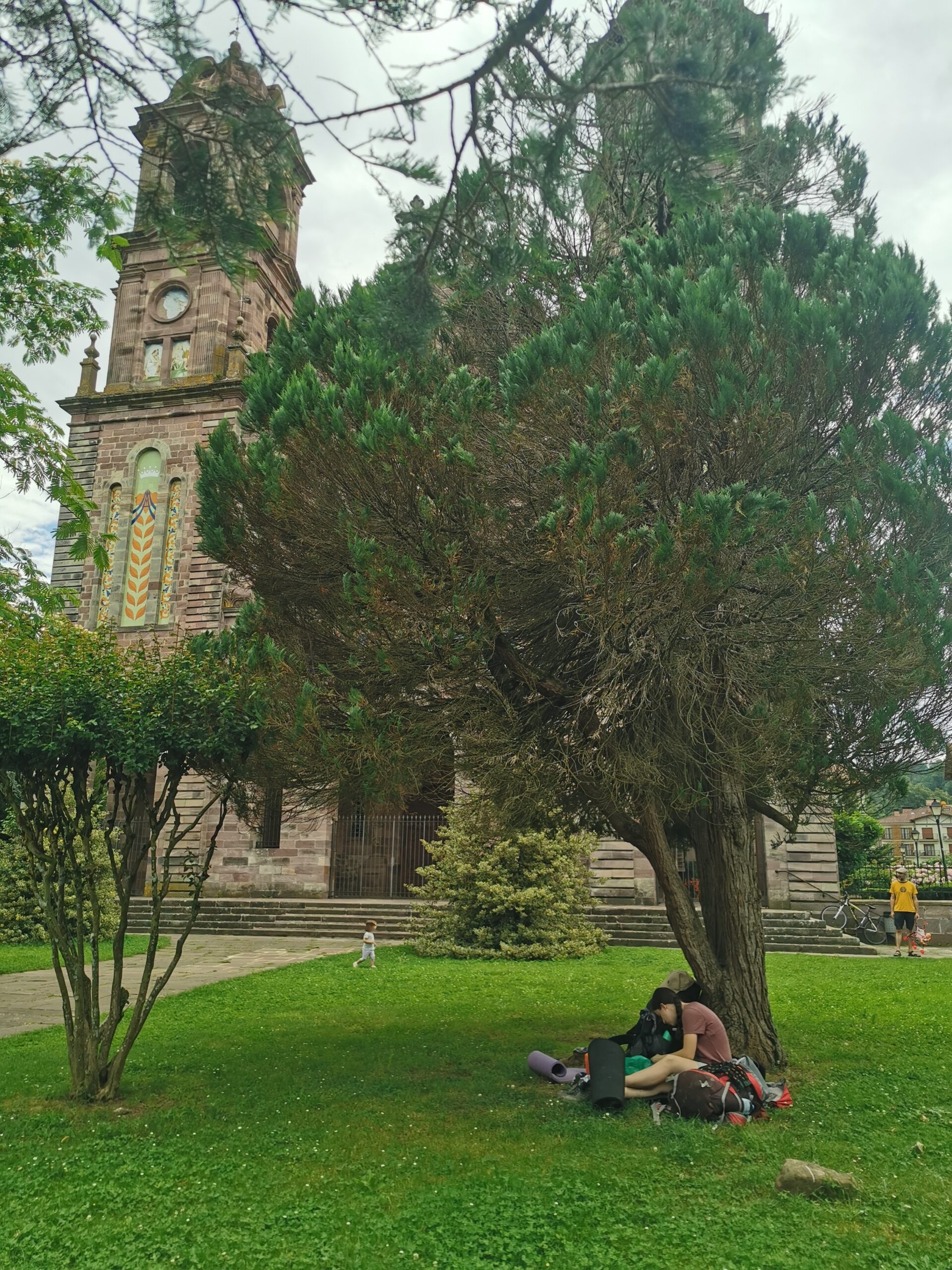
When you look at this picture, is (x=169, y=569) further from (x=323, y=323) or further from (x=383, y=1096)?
(x=383, y=1096)

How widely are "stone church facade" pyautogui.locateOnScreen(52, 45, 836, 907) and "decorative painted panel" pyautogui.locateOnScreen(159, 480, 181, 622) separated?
0.04 meters

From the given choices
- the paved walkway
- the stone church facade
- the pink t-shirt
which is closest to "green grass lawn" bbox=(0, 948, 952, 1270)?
the pink t-shirt

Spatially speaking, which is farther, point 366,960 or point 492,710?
point 366,960

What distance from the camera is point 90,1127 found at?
5.80 meters

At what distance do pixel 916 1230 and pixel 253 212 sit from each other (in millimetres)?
6206

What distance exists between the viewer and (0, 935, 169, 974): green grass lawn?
14.1 metres

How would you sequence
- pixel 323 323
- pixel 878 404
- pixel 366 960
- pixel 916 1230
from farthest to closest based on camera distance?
pixel 366 960, pixel 323 323, pixel 878 404, pixel 916 1230

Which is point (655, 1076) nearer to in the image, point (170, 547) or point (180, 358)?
point (170, 547)

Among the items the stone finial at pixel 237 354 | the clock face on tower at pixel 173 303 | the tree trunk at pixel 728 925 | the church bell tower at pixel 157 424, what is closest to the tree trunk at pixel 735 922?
the tree trunk at pixel 728 925

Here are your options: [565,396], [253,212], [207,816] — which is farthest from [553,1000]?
[207,816]

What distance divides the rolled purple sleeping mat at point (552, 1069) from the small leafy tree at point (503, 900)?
7.49 meters

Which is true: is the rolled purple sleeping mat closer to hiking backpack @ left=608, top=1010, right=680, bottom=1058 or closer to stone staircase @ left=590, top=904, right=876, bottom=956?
hiking backpack @ left=608, top=1010, right=680, bottom=1058

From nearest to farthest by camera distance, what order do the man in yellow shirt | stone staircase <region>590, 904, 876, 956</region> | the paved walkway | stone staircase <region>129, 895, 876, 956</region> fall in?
the paved walkway → the man in yellow shirt → stone staircase <region>590, 904, 876, 956</region> → stone staircase <region>129, 895, 876, 956</region>

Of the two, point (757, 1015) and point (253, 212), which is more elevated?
point (253, 212)
